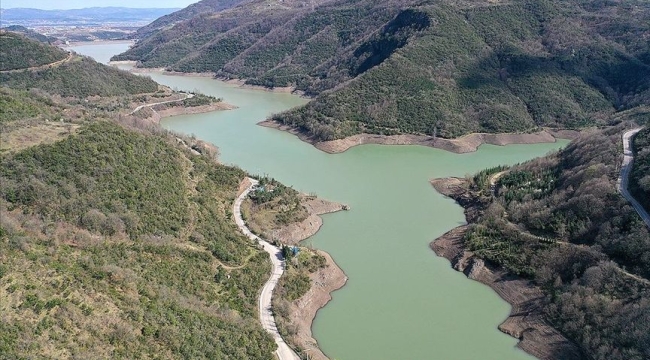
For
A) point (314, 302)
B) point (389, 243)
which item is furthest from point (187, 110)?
point (314, 302)

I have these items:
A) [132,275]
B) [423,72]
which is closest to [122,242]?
[132,275]

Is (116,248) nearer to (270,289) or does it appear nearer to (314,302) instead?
(270,289)

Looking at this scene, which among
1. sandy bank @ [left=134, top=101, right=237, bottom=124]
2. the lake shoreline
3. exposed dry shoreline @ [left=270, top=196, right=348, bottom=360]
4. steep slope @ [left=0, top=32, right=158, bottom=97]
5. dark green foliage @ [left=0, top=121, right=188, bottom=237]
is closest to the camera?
exposed dry shoreline @ [left=270, top=196, right=348, bottom=360]

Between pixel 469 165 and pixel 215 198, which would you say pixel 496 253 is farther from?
pixel 469 165

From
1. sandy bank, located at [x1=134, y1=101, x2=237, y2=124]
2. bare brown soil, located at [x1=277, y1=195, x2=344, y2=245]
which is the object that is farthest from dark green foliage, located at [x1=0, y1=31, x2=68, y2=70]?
bare brown soil, located at [x1=277, y1=195, x2=344, y2=245]

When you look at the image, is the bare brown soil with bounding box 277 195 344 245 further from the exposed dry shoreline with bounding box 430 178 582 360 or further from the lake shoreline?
the lake shoreline

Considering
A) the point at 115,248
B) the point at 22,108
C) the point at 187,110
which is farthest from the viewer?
the point at 187,110
